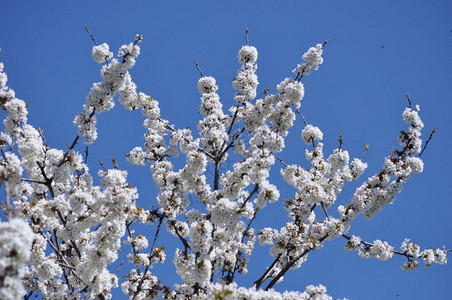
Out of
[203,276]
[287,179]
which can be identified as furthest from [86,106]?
[287,179]

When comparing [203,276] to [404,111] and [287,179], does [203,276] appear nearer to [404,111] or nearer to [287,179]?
[287,179]

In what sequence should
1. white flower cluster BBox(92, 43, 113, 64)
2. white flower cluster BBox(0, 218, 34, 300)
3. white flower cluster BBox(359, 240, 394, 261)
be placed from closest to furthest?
white flower cluster BBox(0, 218, 34, 300)
white flower cluster BBox(92, 43, 113, 64)
white flower cluster BBox(359, 240, 394, 261)

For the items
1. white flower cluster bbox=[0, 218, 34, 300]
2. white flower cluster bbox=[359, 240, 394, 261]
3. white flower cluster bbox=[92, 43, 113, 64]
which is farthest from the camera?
white flower cluster bbox=[359, 240, 394, 261]

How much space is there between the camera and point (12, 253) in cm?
411

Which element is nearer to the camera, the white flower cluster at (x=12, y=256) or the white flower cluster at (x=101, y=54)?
the white flower cluster at (x=12, y=256)

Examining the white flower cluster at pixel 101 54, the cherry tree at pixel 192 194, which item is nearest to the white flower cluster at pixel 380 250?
the cherry tree at pixel 192 194

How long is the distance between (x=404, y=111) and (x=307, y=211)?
3.49 meters

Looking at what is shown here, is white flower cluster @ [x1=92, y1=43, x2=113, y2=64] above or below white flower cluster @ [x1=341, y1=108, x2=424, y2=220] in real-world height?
above

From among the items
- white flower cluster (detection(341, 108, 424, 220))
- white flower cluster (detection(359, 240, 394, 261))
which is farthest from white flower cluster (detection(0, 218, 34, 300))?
white flower cluster (detection(359, 240, 394, 261))

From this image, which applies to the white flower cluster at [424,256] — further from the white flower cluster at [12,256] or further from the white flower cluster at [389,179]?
the white flower cluster at [12,256]

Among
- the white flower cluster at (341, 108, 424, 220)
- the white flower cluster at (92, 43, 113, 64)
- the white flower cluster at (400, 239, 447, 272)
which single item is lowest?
the white flower cluster at (400, 239, 447, 272)

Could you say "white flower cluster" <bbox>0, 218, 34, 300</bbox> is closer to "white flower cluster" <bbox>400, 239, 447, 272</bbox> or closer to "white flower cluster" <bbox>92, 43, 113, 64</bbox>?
"white flower cluster" <bbox>92, 43, 113, 64</bbox>

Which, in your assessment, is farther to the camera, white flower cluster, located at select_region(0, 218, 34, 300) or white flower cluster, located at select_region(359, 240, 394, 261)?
white flower cluster, located at select_region(359, 240, 394, 261)

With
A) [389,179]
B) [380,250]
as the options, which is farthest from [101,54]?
[380,250]
